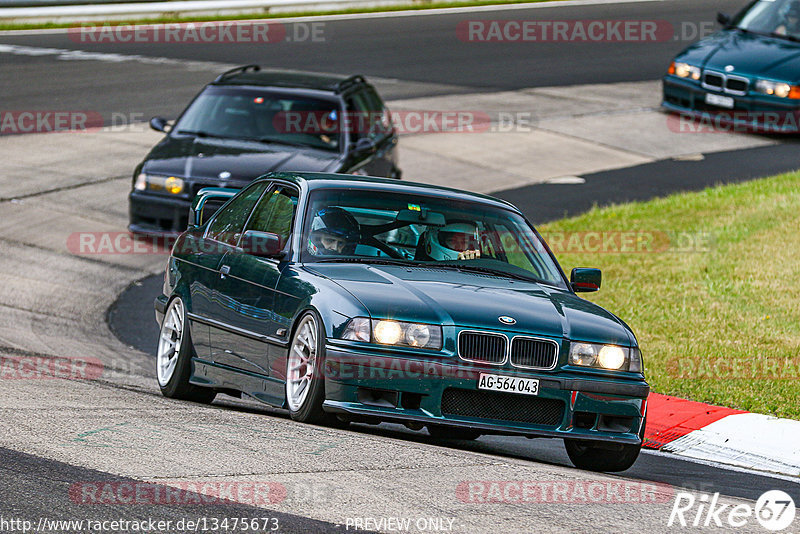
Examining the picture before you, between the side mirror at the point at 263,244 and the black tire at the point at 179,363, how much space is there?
108 centimetres

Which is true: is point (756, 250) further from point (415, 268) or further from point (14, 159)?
point (14, 159)

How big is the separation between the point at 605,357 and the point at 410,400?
1117mm

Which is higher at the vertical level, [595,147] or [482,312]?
[482,312]

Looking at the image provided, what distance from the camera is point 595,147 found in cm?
2156

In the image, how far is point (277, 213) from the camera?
8.80 metres

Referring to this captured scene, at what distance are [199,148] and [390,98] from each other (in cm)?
929

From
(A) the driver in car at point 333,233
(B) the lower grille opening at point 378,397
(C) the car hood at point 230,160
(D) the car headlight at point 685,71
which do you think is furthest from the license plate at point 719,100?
(B) the lower grille opening at point 378,397

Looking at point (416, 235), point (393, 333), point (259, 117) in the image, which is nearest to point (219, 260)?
point (416, 235)

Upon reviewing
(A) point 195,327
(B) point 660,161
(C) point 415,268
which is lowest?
(B) point 660,161

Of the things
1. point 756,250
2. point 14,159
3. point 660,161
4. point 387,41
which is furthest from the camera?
point 387,41

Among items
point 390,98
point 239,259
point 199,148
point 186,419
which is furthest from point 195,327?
point 390,98

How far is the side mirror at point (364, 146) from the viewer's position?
15242 millimetres
